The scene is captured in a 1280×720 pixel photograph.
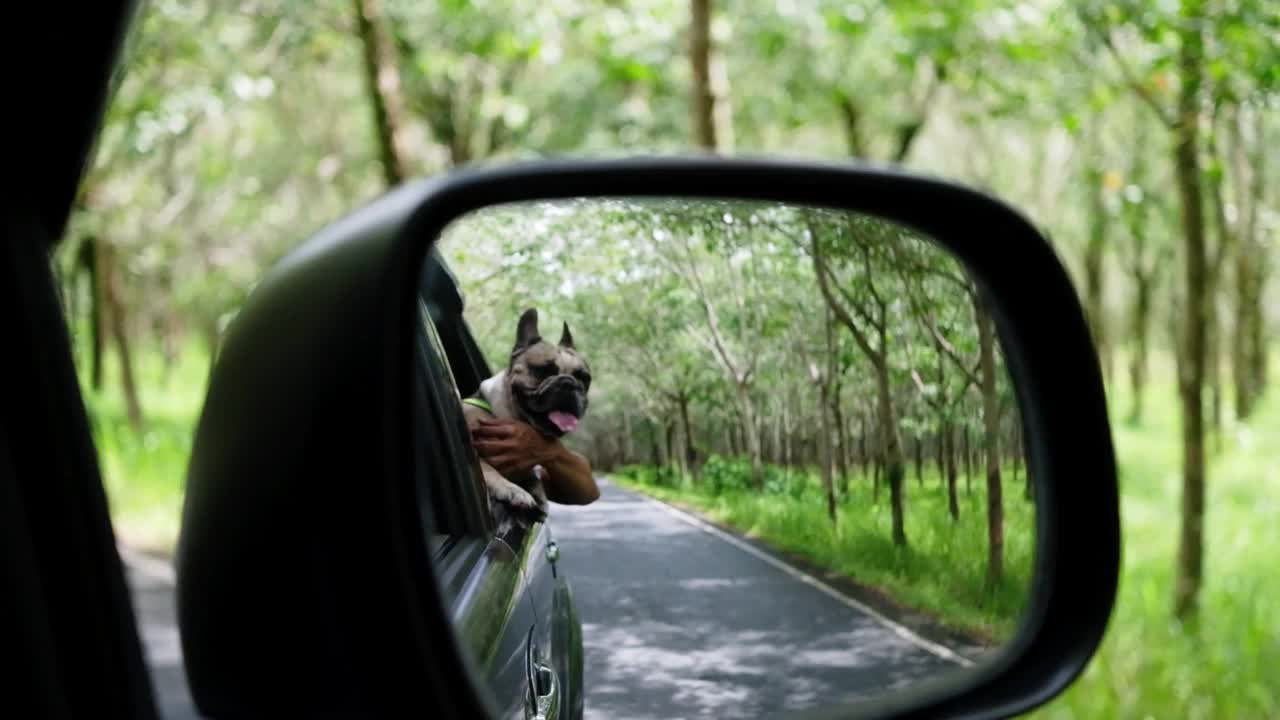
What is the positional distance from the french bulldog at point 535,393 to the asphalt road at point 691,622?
7 cm

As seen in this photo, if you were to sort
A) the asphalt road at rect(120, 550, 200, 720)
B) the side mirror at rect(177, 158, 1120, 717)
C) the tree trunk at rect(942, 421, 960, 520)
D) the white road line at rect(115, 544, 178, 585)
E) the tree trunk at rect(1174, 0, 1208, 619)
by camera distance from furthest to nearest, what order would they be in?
the white road line at rect(115, 544, 178, 585)
the tree trunk at rect(1174, 0, 1208, 619)
the asphalt road at rect(120, 550, 200, 720)
the tree trunk at rect(942, 421, 960, 520)
the side mirror at rect(177, 158, 1120, 717)

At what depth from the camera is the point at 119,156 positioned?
13.7m

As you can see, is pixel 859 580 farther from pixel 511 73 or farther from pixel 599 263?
pixel 511 73

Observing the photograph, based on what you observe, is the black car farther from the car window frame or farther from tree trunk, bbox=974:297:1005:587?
tree trunk, bbox=974:297:1005:587

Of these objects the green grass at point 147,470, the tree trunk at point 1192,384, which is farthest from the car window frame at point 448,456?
the tree trunk at point 1192,384

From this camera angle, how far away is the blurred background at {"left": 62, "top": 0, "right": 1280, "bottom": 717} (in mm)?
7289

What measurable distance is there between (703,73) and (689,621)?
7.26 m

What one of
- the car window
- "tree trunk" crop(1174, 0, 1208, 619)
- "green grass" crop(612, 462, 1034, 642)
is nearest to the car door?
the car window

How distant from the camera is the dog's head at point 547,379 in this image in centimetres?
150

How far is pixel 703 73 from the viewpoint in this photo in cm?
854

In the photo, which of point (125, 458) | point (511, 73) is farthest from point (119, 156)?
point (511, 73)

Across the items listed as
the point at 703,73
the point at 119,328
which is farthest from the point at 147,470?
the point at 703,73

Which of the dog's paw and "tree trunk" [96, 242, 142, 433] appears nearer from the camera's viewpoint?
the dog's paw

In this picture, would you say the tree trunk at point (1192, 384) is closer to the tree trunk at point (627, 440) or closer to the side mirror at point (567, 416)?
the side mirror at point (567, 416)
